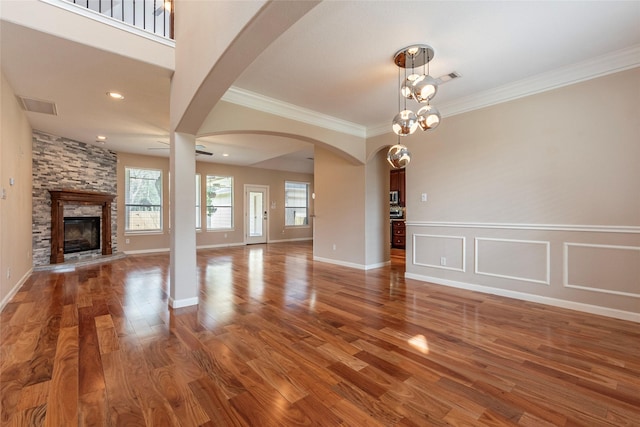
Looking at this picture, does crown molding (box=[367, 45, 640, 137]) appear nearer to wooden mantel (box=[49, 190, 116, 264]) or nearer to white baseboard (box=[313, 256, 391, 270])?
white baseboard (box=[313, 256, 391, 270])

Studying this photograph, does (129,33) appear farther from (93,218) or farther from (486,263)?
(93,218)

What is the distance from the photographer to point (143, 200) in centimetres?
761

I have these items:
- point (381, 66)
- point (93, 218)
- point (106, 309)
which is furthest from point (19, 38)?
point (93, 218)

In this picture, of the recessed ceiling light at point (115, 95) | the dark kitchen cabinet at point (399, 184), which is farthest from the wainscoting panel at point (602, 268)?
the recessed ceiling light at point (115, 95)

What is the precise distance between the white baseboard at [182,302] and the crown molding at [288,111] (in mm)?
2542

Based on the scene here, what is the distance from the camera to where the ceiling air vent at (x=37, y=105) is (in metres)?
3.86

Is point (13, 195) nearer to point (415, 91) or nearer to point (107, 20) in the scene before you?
point (107, 20)

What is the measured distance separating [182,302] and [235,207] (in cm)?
621

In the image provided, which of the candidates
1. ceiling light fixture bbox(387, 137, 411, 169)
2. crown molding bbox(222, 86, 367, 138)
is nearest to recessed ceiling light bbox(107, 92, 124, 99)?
crown molding bbox(222, 86, 367, 138)

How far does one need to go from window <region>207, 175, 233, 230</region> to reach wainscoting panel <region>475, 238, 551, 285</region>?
24.4 feet

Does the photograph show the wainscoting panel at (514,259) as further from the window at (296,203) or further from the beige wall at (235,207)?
the window at (296,203)

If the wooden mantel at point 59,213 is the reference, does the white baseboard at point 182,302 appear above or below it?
below

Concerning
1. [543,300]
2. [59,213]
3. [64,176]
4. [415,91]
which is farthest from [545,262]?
[64,176]

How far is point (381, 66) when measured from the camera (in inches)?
120
